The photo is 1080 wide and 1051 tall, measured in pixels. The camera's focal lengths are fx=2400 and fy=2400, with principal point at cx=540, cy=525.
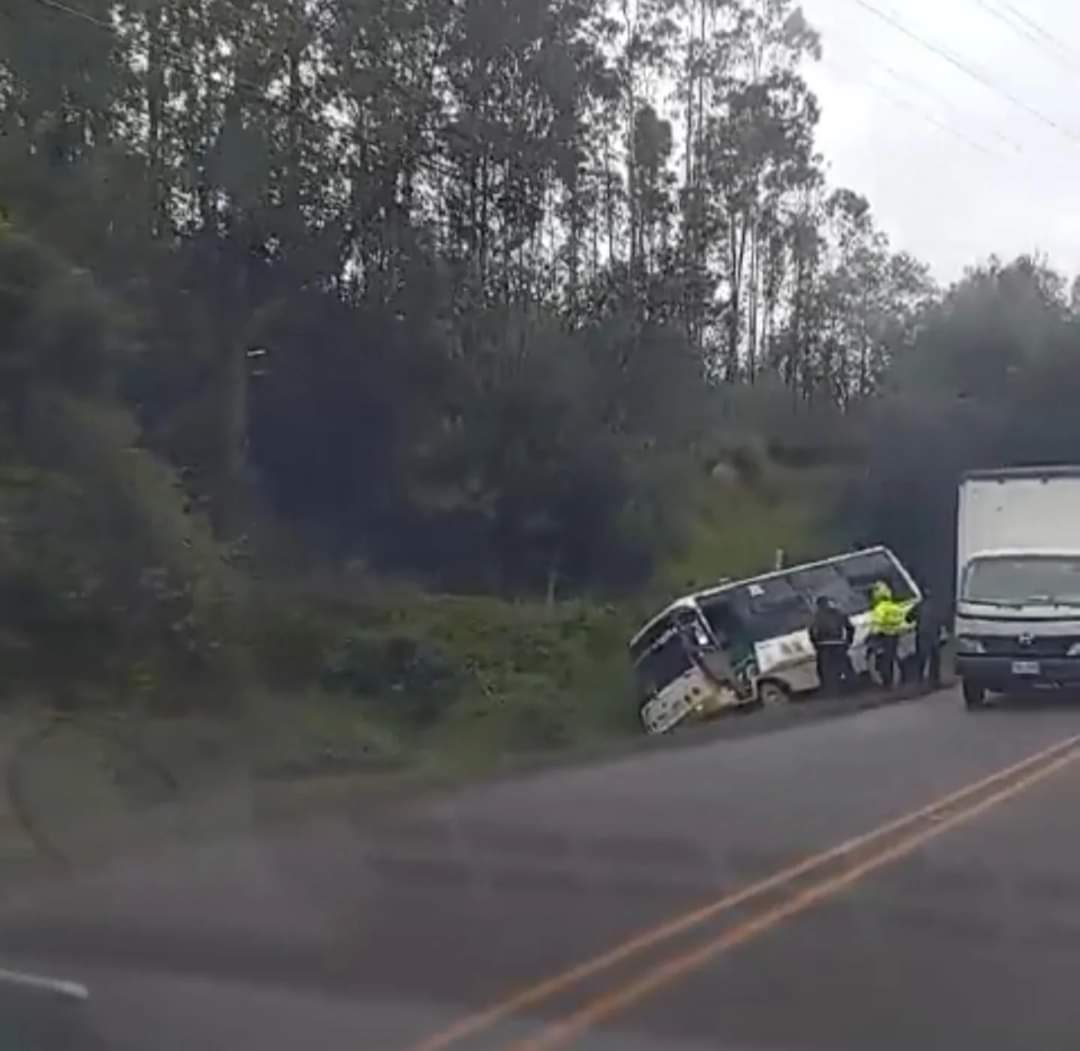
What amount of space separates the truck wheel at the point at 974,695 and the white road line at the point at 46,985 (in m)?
21.2

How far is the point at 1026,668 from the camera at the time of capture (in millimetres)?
28828

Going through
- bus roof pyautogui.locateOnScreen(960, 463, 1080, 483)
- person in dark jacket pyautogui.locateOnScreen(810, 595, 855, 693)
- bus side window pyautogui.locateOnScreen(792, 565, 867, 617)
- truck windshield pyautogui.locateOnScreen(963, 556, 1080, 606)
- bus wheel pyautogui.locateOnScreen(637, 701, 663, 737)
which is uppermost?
bus roof pyautogui.locateOnScreen(960, 463, 1080, 483)

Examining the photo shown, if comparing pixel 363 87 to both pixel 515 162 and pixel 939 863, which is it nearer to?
pixel 515 162

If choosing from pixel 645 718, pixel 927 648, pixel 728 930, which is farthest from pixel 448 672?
pixel 728 930

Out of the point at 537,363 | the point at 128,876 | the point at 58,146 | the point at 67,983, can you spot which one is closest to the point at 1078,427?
the point at 537,363

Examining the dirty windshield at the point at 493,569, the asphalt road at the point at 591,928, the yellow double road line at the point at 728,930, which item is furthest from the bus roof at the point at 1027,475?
the asphalt road at the point at 591,928

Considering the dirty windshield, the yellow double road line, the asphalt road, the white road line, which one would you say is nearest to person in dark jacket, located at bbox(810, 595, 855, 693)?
the dirty windshield

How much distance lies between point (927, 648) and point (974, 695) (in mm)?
4454

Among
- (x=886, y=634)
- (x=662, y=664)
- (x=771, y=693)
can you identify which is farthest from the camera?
(x=886, y=634)

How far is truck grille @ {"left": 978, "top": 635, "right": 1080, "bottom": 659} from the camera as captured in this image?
28.7 meters

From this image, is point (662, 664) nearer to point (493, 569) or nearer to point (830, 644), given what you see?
point (830, 644)

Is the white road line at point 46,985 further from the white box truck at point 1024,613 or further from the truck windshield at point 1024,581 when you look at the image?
the truck windshield at point 1024,581

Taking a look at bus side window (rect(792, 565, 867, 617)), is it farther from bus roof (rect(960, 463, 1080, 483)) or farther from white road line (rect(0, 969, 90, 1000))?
white road line (rect(0, 969, 90, 1000))

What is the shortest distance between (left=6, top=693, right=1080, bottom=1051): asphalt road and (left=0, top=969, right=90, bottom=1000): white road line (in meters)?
0.10
